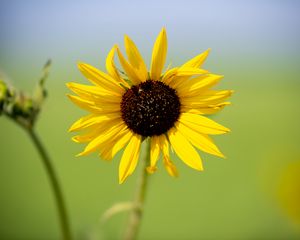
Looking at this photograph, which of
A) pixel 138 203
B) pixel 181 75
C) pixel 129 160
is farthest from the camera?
pixel 138 203

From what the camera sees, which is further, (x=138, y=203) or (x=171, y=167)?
(x=138, y=203)

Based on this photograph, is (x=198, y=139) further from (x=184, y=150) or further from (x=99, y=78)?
(x=99, y=78)

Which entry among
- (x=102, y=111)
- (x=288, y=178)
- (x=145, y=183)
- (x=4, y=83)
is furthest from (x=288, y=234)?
(x=4, y=83)

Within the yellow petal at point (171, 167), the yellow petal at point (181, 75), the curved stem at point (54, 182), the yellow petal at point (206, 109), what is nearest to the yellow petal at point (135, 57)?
the yellow petal at point (181, 75)

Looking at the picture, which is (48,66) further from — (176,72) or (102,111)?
(176,72)

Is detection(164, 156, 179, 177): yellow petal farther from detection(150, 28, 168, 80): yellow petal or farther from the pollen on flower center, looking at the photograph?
detection(150, 28, 168, 80): yellow petal

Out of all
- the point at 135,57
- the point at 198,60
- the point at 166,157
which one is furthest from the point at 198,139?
the point at 135,57
